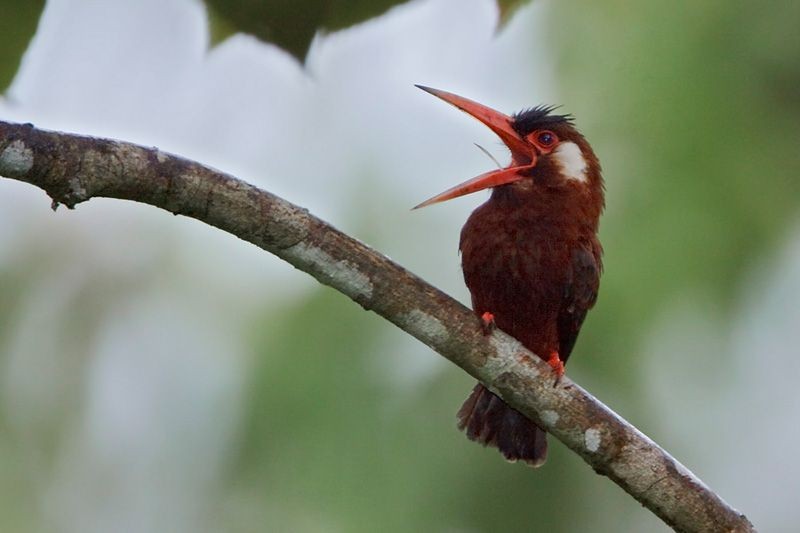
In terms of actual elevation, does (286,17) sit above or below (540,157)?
below

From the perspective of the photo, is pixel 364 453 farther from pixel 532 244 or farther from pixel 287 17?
pixel 287 17

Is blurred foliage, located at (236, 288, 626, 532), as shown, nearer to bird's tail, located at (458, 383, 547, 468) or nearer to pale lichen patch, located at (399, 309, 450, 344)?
bird's tail, located at (458, 383, 547, 468)

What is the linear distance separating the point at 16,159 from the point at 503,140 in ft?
6.01

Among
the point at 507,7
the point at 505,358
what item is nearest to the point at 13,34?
the point at 507,7

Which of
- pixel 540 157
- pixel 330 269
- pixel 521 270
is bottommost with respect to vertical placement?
pixel 330 269

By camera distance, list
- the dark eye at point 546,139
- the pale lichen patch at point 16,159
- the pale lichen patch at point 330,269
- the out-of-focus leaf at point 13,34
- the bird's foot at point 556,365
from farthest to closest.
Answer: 1. the dark eye at point 546,139
2. the bird's foot at point 556,365
3. the pale lichen patch at point 330,269
4. the pale lichen patch at point 16,159
5. the out-of-focus leaf at point 13,34

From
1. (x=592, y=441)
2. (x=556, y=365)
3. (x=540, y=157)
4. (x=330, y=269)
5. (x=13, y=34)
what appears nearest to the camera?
(x=13, y=34)

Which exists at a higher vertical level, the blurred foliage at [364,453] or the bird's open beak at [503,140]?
the bird's open beak at [503,140]

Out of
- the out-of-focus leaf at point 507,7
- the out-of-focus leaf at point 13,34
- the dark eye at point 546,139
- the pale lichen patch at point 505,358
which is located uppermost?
the dark eye at point 546,139

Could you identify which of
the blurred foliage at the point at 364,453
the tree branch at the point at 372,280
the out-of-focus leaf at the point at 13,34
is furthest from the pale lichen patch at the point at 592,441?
the blurred foliage at the point at 364,453

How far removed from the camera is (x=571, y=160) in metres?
3.43

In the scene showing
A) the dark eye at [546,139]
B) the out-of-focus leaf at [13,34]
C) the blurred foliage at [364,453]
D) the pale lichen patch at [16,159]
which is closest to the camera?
the out-of-focus leaf at [13,34]

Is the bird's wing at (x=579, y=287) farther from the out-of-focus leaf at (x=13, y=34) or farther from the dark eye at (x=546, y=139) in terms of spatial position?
the out-of-focus leaf at (x=13, y=34)

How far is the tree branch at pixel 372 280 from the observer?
209cm
